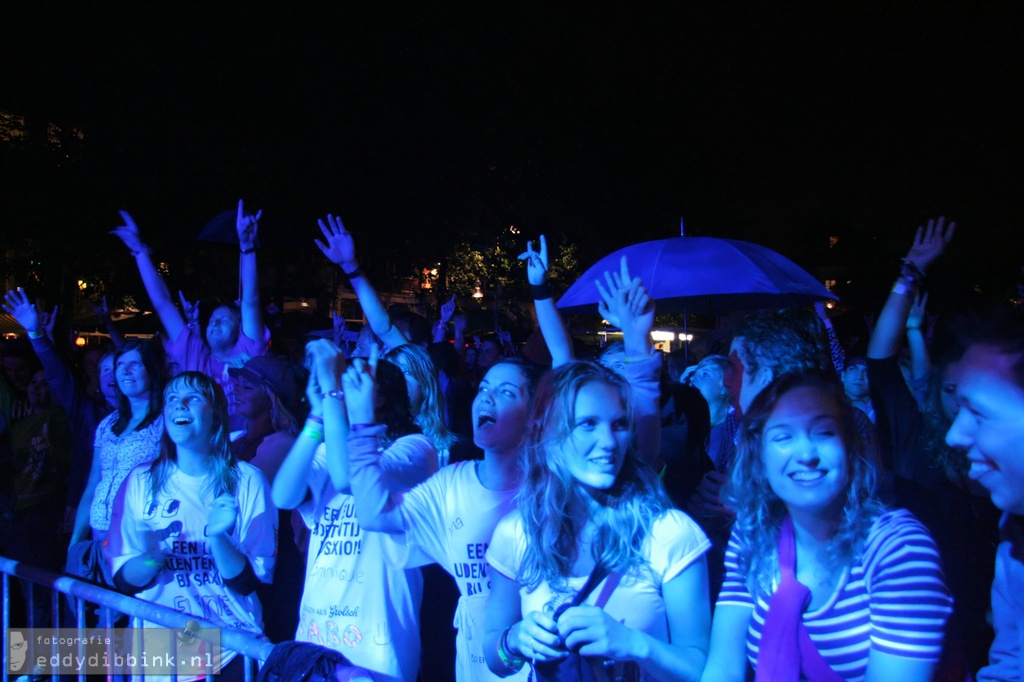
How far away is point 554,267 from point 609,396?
24401mm

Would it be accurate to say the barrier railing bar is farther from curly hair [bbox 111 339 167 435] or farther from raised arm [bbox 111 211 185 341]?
raised arm [bbox 111 211 185 341]

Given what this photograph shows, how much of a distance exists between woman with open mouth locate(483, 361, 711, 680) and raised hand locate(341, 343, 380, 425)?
0.66 m

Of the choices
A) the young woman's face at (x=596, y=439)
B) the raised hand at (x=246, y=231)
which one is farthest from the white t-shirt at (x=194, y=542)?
the raised hand at (x=246, y=231)

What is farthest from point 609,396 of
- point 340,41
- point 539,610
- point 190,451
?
point 340,41

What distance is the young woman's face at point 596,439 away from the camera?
2.23 meters

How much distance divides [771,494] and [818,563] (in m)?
0.22

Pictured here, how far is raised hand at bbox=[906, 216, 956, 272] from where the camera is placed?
125 inches

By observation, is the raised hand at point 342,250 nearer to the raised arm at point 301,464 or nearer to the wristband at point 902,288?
the raised arm at point 301,464

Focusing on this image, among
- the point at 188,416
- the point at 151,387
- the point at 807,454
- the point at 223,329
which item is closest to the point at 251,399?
the point at 151,387

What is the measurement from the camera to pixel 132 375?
416 cm

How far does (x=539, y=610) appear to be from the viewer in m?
2.15

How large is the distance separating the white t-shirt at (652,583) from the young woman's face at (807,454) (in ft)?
1.01

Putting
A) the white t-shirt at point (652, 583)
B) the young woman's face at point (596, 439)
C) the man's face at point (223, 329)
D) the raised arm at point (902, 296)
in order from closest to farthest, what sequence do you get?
the white t-shirt at point (652, 583)
the young woman's face at point (596, 439)
the raised arm at point (902, 296)
the man's face at point (223, 329)

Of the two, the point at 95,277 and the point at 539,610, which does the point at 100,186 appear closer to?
the point at 95,277
